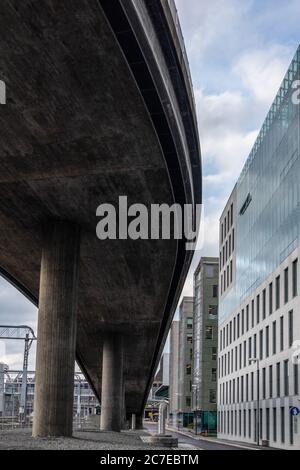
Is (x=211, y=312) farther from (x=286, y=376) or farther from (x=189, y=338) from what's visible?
(x=286, y=376)

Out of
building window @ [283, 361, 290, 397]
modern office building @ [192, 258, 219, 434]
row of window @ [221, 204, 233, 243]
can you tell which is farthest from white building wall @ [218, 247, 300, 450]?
modern office building @ [192, 258, 219, 434]

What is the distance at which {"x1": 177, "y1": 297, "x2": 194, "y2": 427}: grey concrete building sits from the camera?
130 metres

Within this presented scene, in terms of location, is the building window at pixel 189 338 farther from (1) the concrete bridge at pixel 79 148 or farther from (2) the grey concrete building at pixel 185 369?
(1) the concrete bridge at pixel 79 148

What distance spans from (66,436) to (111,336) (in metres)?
33.2

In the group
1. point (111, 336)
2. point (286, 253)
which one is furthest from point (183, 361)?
point (286, 253)

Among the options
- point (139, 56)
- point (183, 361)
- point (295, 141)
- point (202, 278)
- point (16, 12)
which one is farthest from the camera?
point (183, 361)

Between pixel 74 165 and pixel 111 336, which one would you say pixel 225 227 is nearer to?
pixel 111 336

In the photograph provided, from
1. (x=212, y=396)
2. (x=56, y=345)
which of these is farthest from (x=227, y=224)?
(x=56, y=345)

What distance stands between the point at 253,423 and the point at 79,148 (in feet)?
145

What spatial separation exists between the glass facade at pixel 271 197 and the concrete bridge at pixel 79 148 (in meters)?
12.1

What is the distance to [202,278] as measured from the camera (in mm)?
108750

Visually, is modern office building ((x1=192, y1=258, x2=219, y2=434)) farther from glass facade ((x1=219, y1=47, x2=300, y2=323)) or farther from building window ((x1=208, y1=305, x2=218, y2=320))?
glass facade ((x1=219, y1=47, x2=300, y2=323))

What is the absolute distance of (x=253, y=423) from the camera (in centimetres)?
5975

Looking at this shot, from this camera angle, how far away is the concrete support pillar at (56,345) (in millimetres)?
26812
